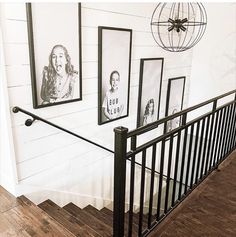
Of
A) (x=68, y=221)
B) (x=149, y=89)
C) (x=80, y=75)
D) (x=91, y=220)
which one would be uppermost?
(x=80, y=75)

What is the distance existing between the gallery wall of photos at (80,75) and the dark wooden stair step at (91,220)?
45 cm

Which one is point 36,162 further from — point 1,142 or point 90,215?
point 90,215

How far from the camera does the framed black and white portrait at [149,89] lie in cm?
352

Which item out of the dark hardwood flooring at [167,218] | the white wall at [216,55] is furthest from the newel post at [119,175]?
the white wall at [216,55]

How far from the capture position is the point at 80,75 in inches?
102

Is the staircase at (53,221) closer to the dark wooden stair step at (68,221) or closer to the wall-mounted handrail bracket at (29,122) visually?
the dark wooden stair step at (68,221)

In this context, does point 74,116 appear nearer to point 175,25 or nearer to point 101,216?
point 101,216

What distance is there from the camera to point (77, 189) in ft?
9.63

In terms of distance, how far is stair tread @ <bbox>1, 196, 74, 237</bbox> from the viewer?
1.88 meters

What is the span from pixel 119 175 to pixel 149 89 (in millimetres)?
2430

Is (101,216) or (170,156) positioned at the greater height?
(170,156)

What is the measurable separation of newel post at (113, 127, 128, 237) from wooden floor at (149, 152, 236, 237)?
49 centimetres

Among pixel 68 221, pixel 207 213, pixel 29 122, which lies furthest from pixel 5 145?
pixel 207 213

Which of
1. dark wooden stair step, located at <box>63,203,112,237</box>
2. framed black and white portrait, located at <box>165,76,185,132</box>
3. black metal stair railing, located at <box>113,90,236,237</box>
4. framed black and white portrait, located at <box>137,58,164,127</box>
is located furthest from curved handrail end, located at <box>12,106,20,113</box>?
framed black and white portrait, located at <box>165,76,185,132</box>
